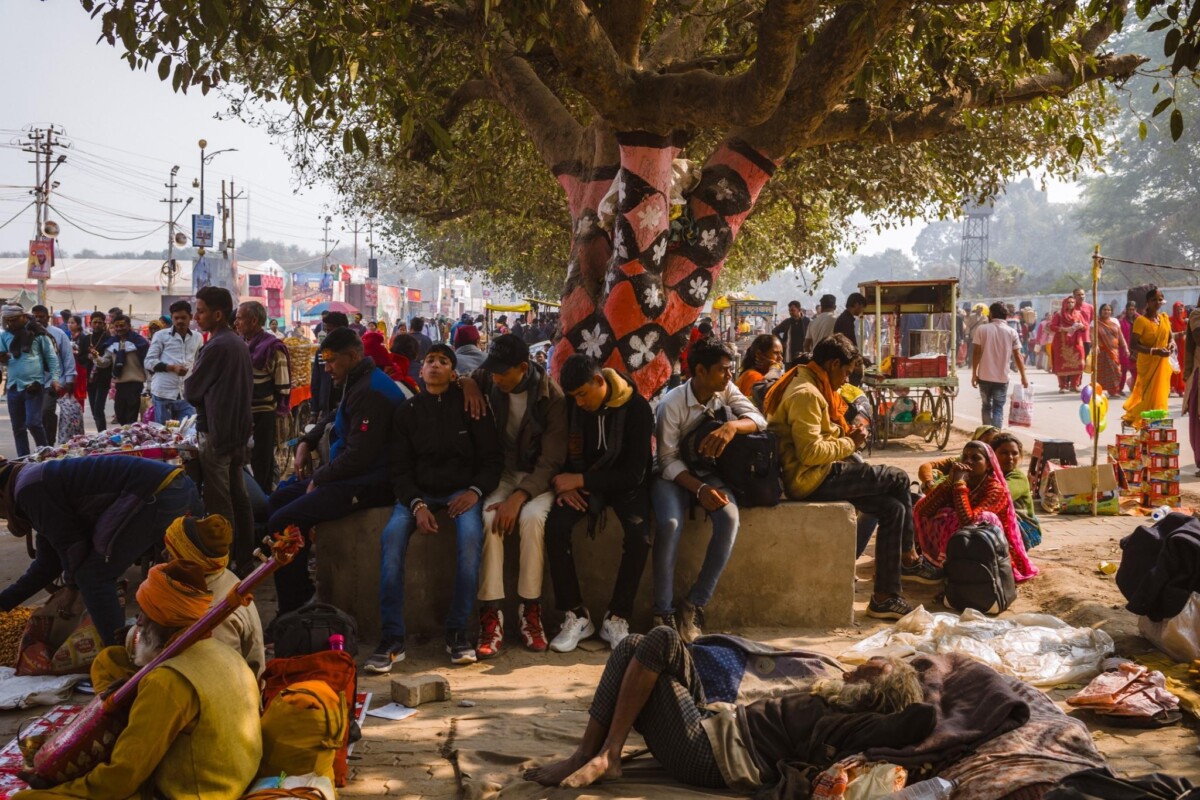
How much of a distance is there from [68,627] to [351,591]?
1531mm

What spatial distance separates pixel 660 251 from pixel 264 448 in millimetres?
3772

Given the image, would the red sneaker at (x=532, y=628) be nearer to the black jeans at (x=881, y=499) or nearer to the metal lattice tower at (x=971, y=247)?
the black jeans at (x=881, y=499)

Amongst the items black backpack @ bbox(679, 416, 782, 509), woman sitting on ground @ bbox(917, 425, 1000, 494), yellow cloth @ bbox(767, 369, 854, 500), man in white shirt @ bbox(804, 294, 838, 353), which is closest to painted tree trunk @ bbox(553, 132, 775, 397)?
yellow cloth @ bbox(767, 369, 854, 500)

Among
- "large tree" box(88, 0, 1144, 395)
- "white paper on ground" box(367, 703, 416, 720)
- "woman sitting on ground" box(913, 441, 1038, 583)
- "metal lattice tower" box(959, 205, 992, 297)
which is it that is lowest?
"white paper on ground" box(367, 703, 416, 720)

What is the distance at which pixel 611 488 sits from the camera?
21.2 ft

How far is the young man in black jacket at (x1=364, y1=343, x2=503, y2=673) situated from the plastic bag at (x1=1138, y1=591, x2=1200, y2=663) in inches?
146

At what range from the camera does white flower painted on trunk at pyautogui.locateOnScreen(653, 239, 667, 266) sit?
856cm

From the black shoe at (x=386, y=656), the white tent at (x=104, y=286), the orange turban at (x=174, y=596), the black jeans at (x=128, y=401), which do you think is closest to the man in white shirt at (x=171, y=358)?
the black jeans at (x=128, y=401)

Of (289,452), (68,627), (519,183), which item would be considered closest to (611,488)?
(68,627)

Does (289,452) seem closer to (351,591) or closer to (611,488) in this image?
(351,591)

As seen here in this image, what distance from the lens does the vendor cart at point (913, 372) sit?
14.3 m

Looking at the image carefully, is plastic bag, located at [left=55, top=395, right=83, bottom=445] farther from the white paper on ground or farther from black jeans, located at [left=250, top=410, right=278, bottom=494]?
the white paper on ground

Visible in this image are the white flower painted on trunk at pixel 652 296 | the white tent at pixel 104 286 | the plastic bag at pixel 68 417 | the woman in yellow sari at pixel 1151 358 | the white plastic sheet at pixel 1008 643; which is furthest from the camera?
the white tent at pixel 104 286

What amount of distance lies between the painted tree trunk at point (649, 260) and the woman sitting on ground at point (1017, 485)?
99.2 inches
